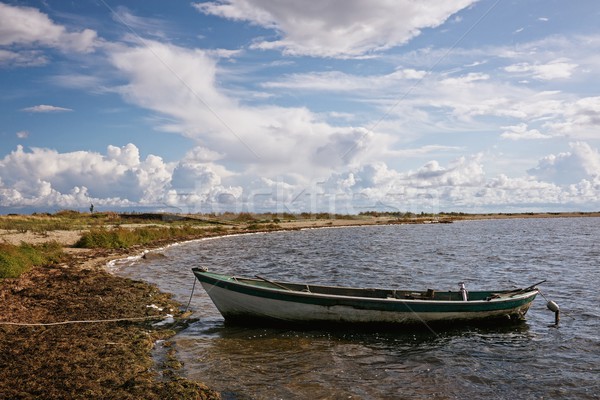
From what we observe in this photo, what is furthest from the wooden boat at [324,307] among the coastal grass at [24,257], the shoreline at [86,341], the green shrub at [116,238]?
the green shrub at [116,238]

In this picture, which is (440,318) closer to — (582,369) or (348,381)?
(582,369)

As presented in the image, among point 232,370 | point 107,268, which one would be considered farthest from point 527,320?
point 107,268

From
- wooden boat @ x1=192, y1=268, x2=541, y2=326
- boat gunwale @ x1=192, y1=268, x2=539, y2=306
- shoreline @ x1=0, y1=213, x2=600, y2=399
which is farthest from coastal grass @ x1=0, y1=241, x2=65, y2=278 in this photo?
wooden boat @ x1=192, y1=268, x2=541, y2=326

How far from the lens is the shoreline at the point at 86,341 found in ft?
28.4

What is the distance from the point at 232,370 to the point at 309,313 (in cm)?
390

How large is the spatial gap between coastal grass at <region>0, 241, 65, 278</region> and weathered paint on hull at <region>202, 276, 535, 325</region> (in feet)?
34.0

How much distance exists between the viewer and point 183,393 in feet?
→ 28.2

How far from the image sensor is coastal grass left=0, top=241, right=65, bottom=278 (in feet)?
61.5

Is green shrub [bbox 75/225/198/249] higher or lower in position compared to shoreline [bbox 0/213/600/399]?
higher

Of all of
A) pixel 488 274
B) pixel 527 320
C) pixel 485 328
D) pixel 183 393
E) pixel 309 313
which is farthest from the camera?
pixel 488 274

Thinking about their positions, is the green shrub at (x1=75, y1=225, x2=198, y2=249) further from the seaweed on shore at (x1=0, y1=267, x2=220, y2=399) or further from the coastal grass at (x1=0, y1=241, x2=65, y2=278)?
the seaweed on shore at (x1=0, y1=267, x2=220, y2=399)

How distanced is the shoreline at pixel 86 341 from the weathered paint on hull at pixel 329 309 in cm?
195

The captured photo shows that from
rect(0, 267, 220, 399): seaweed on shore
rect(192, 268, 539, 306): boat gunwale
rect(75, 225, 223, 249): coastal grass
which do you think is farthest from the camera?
rect(75, 225, 223, 249): coastal grass

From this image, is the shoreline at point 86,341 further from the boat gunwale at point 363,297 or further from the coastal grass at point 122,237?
the coastal grass at point 122,237
